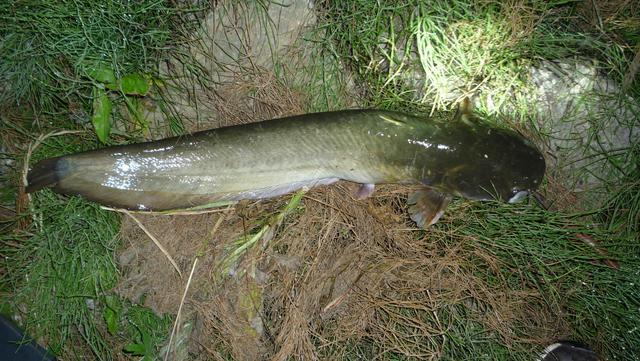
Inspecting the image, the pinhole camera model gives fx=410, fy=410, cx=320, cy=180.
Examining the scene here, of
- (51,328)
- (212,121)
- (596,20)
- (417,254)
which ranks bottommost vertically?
(51,328)

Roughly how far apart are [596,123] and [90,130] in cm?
336

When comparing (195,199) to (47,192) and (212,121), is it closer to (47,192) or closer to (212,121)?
(212,121)

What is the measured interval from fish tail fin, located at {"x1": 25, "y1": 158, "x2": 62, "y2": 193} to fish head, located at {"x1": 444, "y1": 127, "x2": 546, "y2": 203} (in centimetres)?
224

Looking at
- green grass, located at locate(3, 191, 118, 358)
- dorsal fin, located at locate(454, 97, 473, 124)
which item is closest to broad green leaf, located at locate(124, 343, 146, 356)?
green grass, located at locate(3, 191, 118, 358)

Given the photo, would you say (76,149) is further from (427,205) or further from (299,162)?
(427,205)

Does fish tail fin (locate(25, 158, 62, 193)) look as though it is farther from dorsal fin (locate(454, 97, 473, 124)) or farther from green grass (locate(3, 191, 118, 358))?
dorsal fin (locate(454, 97, 473, 124))

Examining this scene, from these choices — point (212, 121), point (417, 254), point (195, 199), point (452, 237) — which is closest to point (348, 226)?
point (417, 254)

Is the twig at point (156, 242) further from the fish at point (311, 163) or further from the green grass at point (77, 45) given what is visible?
the green grass at point (77, 45)

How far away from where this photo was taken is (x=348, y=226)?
2504 millimetres

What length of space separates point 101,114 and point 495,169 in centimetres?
246

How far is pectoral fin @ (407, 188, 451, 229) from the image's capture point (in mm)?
2465

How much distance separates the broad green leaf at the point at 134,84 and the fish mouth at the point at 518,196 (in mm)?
2398

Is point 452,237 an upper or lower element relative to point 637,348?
upper

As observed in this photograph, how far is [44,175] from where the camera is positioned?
7.55 feet
